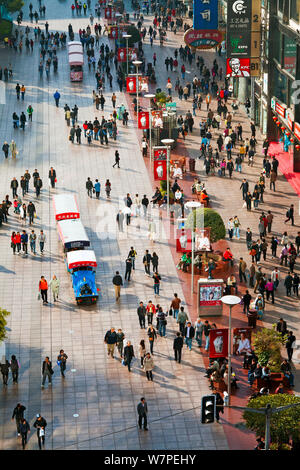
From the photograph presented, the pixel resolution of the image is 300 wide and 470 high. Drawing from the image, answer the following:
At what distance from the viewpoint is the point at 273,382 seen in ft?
123

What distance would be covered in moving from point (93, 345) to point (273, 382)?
7862mm

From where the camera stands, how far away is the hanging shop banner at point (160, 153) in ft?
183

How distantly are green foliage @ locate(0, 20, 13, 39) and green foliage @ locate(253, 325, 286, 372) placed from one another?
206 feet

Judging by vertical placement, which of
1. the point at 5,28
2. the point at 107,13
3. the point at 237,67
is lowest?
the point at 5,28

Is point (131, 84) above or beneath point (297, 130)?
above

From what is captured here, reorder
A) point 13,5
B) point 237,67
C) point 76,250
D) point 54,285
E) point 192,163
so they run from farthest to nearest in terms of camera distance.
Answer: point 13,5 < point 237,67 < point 192,163 < point 76,250 < point 54,285

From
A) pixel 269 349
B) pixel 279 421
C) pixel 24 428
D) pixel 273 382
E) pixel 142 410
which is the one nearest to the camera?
pixel 279 421

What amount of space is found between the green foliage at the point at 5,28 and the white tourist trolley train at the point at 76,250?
45634 millimetres

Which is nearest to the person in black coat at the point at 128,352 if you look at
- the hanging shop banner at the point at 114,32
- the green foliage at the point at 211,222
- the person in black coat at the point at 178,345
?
the person in black coat at the point at 178,345

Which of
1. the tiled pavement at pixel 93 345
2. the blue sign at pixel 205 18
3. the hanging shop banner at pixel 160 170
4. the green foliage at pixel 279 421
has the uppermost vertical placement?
the blue sign at pixel 205 18

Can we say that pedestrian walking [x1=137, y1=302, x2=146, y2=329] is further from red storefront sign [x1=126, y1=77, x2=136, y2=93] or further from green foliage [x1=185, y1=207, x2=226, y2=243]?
red storefront sign [x1=126, y1=77, x2=136, y2=93]

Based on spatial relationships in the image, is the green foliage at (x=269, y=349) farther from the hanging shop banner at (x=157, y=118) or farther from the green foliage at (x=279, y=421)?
the hanging shop banner at (x=157, y=118)

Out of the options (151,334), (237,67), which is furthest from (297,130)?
(151,334)

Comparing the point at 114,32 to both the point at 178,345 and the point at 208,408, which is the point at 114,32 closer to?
the point at 178,345
